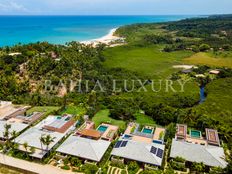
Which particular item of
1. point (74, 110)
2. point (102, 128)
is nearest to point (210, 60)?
point (74, 110)

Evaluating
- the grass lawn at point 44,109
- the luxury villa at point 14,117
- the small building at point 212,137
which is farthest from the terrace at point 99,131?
the small building at point 212,137

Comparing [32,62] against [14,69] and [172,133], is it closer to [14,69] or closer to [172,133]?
[14,69]

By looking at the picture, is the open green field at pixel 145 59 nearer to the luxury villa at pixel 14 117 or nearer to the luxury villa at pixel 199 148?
the luxury villa at pixel 199 148

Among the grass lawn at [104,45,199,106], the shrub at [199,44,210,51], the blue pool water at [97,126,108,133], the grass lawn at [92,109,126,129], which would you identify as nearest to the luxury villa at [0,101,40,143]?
the grass lawn at [92,109,126,129]

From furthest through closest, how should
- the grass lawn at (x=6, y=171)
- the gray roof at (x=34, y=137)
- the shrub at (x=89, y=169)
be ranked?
1. the gray roof at (x=34, y=137)
2. the shrub at (x=89, y=169)
3. the grass lawn at (x=6, y=171)

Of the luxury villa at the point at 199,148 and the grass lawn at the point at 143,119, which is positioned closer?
the luxury villa at the point at 199,148

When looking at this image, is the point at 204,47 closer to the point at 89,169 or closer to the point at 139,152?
the point at 139,152

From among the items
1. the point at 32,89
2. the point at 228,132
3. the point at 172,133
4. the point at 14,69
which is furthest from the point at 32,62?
the point at 228,132
